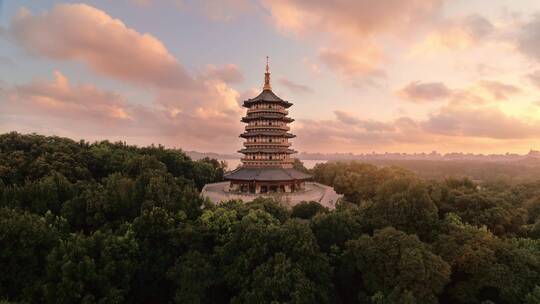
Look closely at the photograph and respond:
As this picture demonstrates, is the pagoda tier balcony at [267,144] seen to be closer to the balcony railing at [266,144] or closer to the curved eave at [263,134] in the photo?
the balcony railing at [266,144]

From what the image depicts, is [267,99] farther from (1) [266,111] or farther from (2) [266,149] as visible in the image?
(2) [266,149]

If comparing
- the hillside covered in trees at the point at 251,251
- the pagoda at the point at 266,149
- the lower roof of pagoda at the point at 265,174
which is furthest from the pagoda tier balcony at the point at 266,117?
the hillside covered in trees at the point at 251,251

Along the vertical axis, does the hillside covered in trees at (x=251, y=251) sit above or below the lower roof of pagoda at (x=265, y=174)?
below

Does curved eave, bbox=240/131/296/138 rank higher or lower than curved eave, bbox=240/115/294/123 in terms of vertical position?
lower

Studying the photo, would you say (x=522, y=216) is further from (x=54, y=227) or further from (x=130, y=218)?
(x=54, y=227)

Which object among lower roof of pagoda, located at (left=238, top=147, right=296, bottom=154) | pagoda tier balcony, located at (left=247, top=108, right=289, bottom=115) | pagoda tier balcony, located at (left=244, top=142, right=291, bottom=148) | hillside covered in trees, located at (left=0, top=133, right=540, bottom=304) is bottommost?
hillside covered in trees, located at (left=0, top=133, right=540, bottom=304)

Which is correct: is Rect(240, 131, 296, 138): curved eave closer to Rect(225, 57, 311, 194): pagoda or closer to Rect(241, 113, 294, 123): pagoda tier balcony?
Rect(225, 57, 311, 194): pagoda

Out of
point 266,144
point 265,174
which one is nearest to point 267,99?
point 266,144

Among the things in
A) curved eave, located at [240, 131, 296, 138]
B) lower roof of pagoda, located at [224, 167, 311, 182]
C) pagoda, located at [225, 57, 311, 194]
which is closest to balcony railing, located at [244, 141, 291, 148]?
pagoda, located at [225, 57, 311, 194]

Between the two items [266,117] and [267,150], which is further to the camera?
[266,117]
